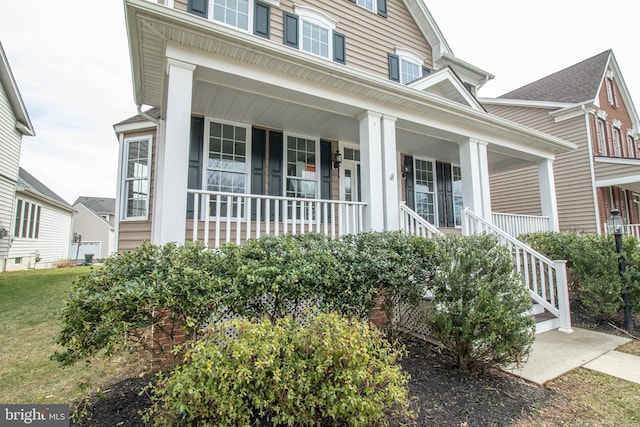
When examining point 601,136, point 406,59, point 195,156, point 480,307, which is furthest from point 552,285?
point 601,136

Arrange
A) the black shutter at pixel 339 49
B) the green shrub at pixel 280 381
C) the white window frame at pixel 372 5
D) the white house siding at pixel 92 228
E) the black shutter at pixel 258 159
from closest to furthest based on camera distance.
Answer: the green shrub at pixel 280 381, the black shutter at pixel 258 159, the black shutter at pixel 339 49, the white window frame at pixel 372 5, the white house siding at pixel 92 228

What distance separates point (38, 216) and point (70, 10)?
12.5 metres

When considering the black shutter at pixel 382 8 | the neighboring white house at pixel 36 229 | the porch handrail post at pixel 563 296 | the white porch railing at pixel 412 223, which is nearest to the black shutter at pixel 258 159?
the white porch railing at pixel 412 223

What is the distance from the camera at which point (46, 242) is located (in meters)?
16.8

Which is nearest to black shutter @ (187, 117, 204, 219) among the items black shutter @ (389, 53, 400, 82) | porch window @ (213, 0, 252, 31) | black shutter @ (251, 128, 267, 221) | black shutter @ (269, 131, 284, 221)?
black shutter @ (251, 128, 267, 221)

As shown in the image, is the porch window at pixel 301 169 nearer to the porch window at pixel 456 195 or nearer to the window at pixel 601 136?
the porch window at pixel 456 195

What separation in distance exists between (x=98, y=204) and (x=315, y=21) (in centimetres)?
3646

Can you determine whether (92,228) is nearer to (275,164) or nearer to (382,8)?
(275,164)

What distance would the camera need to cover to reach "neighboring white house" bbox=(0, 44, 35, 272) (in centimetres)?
1111

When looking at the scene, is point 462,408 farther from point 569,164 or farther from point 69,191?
point 69,191

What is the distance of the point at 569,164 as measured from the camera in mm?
11266

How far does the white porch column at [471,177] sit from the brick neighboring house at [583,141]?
182 inches

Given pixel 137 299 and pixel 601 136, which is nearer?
pixel 137 299

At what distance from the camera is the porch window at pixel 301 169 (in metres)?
6.87
